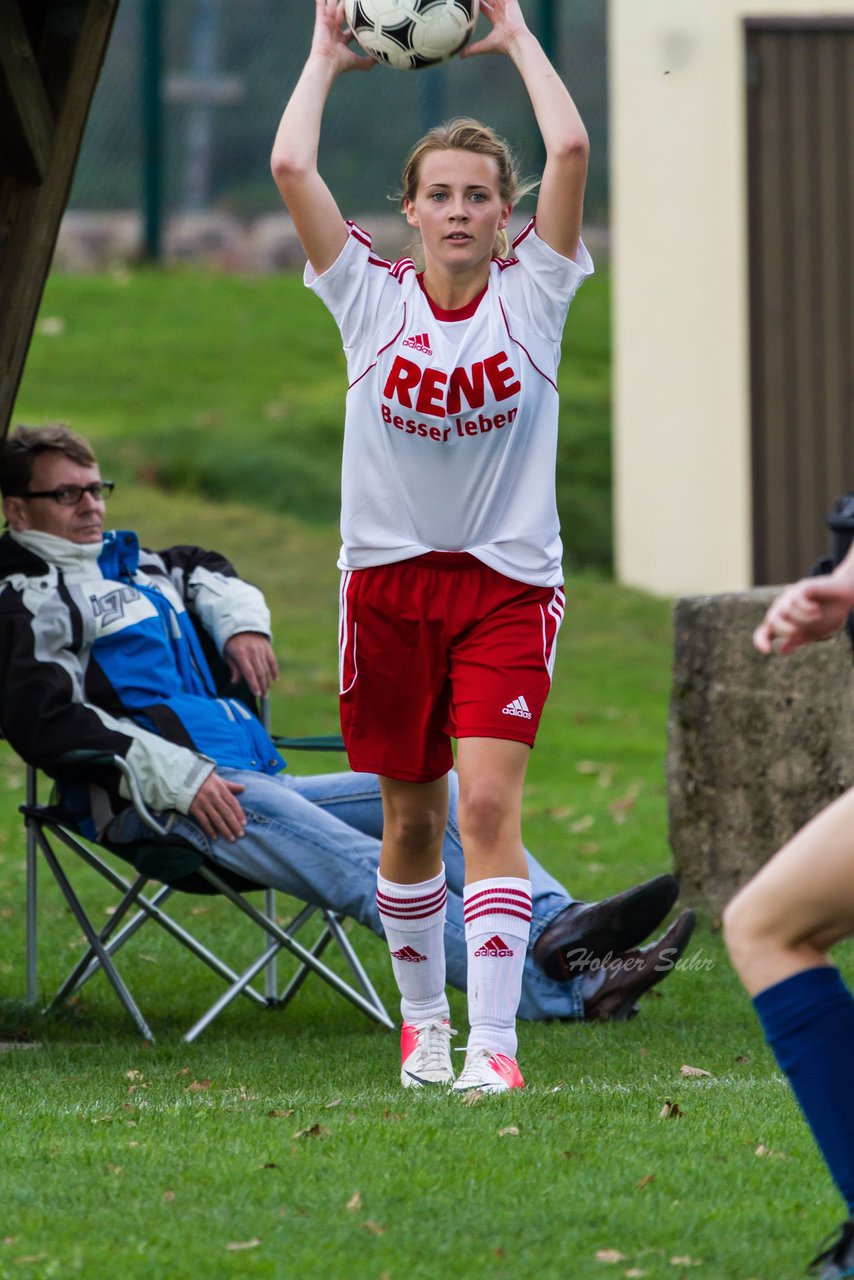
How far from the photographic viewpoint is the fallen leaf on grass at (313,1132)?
3.86 m

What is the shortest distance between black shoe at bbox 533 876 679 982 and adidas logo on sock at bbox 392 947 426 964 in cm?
64

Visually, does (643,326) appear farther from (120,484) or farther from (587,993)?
(587,993)

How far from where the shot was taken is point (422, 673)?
4445 millimetres

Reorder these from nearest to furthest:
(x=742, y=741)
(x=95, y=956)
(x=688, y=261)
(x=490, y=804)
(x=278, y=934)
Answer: (x=490, y=804), (x=278, y=934), (x=95, y=956), (x=742, y=741), (x=688, y=261)

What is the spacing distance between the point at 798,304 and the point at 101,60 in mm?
9168

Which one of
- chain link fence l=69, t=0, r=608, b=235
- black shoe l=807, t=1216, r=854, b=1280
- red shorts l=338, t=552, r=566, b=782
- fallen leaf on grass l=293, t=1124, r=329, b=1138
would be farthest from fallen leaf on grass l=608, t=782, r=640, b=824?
chain link fence l=69, t=0, r=608, b=235

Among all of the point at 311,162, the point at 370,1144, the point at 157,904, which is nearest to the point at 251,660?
the point at 157,904

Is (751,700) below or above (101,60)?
below

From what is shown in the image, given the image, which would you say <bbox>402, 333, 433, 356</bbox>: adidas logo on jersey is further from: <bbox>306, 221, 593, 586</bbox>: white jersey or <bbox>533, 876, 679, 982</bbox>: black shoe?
<bbox>533, 876, 679, 982</bbox>: black shoe

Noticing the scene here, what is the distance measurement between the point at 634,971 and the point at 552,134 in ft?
7.32

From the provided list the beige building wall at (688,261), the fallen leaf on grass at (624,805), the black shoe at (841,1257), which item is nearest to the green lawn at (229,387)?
the beige building wall at (688,261)

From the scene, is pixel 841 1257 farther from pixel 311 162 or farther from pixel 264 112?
pixel 264 112

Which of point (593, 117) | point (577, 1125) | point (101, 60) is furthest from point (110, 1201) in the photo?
point (593, 117)

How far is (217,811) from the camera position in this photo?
5.25 metres
